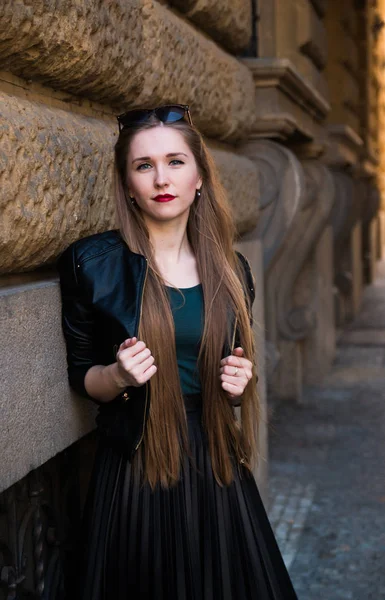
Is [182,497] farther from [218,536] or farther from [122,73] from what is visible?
[122,73]

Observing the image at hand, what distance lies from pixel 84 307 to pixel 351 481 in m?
2.77

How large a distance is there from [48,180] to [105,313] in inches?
12.4

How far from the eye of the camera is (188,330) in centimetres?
220

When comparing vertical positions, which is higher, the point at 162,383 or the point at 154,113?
the point at 154,113

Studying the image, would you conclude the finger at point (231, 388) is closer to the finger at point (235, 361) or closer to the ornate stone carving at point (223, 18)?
the finger at point (235, 361)

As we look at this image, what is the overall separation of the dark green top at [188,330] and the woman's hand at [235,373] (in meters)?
0.08

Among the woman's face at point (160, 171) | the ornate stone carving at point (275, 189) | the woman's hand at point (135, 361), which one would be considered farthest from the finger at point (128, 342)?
the ornate stone carving at point (275, 189)

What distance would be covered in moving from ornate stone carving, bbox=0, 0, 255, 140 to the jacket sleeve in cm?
43

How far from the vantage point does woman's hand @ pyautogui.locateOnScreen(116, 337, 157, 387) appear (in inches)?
77.0

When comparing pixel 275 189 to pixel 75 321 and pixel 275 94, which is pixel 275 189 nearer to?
pixel 275 94

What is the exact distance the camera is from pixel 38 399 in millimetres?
2074

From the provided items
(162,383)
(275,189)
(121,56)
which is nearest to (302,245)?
(275,189)

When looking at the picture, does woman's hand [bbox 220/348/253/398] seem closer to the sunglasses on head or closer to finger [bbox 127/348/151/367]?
finger [bbox 127/348/151/367]

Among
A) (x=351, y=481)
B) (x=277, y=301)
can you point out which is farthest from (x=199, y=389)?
(x=277, y=301)
